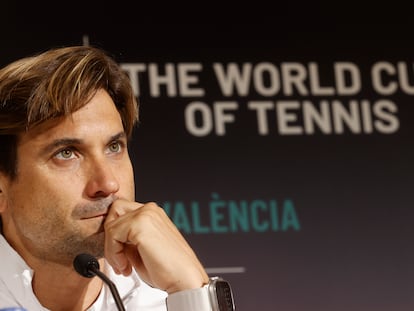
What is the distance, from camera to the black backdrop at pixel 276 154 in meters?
4.27

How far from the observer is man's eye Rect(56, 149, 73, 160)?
9.58ft

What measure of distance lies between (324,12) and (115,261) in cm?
199

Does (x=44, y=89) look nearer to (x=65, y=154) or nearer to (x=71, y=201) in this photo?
(x=65, y=154)

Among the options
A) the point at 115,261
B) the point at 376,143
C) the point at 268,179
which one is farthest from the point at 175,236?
the point at 376,143

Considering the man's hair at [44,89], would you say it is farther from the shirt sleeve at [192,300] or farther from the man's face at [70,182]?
the shirt sleeve at [192,300]

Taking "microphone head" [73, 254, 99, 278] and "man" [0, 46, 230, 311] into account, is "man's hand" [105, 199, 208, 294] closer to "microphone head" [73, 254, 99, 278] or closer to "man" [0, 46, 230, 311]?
"man" [0, 46, 230, 311]

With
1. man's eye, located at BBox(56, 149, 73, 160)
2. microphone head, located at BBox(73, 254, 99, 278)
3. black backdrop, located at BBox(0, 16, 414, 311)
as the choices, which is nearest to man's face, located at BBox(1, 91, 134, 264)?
man's eye, located at BBox(56, 149, 73, 160)

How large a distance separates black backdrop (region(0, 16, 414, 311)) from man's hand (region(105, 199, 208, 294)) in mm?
1329

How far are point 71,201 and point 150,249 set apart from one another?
0.24 meters

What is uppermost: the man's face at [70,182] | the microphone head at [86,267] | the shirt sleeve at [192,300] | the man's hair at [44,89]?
the man's hair at [44,89]

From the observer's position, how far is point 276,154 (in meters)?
4.36

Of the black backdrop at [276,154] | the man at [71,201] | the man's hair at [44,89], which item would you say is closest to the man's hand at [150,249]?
the man at [71,201]

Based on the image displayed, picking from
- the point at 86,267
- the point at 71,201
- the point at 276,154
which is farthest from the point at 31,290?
the point at 276,154

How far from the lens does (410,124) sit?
14.8 ft
